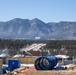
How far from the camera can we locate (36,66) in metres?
27.7

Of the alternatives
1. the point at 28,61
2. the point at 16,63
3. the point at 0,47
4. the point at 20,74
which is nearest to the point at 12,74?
the point at 20,74

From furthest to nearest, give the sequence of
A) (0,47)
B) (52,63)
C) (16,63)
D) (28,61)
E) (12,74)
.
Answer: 1. (0,47)
2. (28,61)
3. (16,63)
4. (52,63)
5. (12,74)

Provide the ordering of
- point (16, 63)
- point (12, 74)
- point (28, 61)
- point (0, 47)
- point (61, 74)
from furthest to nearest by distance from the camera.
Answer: point (0, 47)
point (28, 61)
point (16, 63)
point (12, 74)
point (61, 74)

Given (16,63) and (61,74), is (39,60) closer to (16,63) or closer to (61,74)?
(61,74)

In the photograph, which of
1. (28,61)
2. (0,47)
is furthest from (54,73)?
(0,47)

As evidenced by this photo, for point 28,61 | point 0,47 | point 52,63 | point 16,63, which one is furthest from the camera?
point 0,47

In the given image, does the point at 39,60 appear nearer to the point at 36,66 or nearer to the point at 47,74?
the point at 36,66

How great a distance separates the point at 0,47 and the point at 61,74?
8480 centimetres

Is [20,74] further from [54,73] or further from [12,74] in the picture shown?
[54,73]

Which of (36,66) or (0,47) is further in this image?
(0,47)

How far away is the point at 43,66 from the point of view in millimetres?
27766

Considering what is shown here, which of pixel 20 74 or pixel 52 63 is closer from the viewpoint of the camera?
pixel 20 74

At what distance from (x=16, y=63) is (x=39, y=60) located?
801 cm

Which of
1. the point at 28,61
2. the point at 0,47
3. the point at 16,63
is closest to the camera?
the point at 16,63
